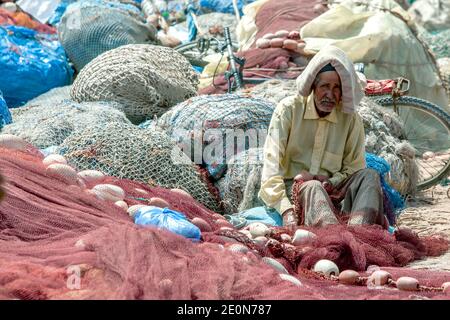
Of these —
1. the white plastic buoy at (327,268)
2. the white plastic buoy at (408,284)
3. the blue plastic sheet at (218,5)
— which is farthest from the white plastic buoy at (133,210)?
the blue plastic sheet at (218,5)

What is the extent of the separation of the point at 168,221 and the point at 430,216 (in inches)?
119

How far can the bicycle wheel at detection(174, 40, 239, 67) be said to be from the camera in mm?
10188

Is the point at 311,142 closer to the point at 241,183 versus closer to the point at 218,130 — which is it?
the point at 241,183

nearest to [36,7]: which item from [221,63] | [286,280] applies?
[221,63]

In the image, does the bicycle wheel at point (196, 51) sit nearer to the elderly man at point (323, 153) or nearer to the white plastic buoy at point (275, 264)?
the elderly man at point (323, 153)

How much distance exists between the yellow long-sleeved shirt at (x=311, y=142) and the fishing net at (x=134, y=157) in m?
0.61

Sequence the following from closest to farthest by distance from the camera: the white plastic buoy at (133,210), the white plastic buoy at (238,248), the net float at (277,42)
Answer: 1. the white plastic buoy at (238,248)
2. the white plastic buoy at (133,210)
3. the net float at (277,42)

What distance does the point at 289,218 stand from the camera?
6.27 m

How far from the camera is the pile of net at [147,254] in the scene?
151 inches

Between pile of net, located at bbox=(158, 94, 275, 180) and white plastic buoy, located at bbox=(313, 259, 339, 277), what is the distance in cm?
195

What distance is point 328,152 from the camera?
6.61m

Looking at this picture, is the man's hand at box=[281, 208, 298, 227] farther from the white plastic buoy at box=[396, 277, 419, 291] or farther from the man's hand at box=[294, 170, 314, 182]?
the white plastic buoy at box=[396, 277, 419, 291]

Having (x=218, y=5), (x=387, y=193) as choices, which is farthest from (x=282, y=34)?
(x=218, y=5)
